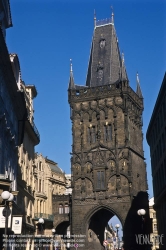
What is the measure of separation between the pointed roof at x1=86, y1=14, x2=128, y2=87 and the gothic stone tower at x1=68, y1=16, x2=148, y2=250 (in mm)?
186

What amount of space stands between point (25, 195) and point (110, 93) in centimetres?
2597

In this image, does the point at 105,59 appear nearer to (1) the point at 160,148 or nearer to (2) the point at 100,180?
(2) the point at 100,180

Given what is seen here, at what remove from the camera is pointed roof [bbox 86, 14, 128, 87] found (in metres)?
68.2

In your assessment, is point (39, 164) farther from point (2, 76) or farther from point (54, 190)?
point (2, 76)

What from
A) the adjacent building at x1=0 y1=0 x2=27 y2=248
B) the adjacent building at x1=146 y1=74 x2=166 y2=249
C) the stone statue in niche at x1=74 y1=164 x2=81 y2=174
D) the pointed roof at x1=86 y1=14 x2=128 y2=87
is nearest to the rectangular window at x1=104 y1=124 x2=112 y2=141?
the stone statue in niche at x1=74 y1=164 x2=81 y2=174

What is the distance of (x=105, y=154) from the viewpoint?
62.1 meters

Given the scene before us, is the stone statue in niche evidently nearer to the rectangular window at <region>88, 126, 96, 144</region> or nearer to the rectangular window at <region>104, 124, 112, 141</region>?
the rectangular window at <region>88, 126, 96, 144</region>

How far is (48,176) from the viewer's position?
254ft

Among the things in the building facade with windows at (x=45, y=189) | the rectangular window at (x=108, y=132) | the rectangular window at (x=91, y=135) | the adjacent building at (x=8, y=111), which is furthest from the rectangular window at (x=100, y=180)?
the adjacent building at (x=8, y=111)

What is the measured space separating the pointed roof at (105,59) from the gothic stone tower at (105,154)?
0.19m

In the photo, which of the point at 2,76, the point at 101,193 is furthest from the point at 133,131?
the point at 2,76

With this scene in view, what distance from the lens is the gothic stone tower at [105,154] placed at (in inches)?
2362

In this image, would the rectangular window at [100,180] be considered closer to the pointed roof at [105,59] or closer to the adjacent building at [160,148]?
the adjacent building at [160,148]

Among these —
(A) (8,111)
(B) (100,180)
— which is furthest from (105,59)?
(A) (8,111)
